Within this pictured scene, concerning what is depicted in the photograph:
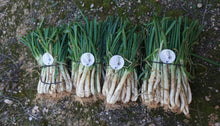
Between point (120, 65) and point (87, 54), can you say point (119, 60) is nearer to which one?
point (120, 65)

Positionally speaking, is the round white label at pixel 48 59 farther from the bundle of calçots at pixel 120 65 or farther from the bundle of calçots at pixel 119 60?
the bundle of calçots at pixel 120 65

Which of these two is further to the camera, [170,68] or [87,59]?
[87,59]

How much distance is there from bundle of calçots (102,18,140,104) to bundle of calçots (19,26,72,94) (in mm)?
462

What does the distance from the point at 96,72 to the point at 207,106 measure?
118 cm

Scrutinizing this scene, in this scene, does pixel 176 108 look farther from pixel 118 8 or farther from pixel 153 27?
pixel 118 8

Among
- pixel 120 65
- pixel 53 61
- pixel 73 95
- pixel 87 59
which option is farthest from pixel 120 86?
pixel 53 61

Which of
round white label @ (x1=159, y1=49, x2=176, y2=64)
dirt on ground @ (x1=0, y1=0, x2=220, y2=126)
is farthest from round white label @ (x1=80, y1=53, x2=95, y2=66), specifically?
round white label @ (x1=159, y1=49, x2=176, y2=64)

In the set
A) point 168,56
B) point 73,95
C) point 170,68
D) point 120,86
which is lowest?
point 73,95

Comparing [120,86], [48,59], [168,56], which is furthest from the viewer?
[48,59]

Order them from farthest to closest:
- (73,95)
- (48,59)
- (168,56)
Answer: (73,95)
(48,59)
(168,56)

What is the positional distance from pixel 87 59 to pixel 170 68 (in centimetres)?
79

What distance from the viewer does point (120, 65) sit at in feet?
5.32

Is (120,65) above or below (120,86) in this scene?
above

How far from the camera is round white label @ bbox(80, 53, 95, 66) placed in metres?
1.68
